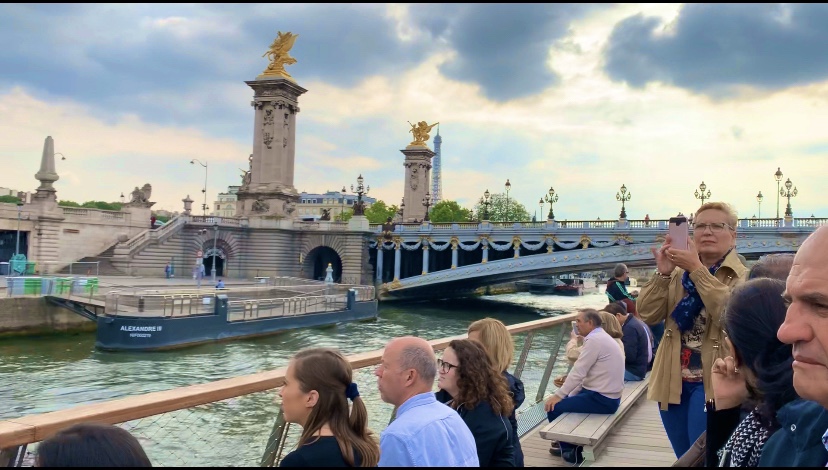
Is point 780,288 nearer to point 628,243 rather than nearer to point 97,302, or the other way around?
point 97,302

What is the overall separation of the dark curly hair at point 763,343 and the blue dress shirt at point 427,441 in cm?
118

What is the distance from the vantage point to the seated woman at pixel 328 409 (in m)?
2.76

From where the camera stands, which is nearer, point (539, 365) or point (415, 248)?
point (539, 365)

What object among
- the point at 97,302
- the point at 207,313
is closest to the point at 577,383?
the point at 207,313

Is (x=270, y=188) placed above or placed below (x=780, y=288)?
above

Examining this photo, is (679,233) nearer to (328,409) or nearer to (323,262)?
(328,409)

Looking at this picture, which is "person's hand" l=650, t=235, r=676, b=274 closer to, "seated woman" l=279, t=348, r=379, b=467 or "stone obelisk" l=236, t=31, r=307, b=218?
"seated woman" l=279, t=348, r=379, b=467

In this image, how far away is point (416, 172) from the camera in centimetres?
7481

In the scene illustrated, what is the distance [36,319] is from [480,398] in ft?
76.0

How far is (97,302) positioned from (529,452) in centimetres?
2116

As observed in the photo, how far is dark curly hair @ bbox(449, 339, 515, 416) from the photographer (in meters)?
3.55

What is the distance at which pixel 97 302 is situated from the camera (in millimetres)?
23031

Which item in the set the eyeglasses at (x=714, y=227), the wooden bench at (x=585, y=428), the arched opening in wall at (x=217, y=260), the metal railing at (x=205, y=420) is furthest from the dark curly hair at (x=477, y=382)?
the arched opening in wall at (x=217, y=260)

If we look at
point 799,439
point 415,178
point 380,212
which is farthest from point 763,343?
point 380,212
